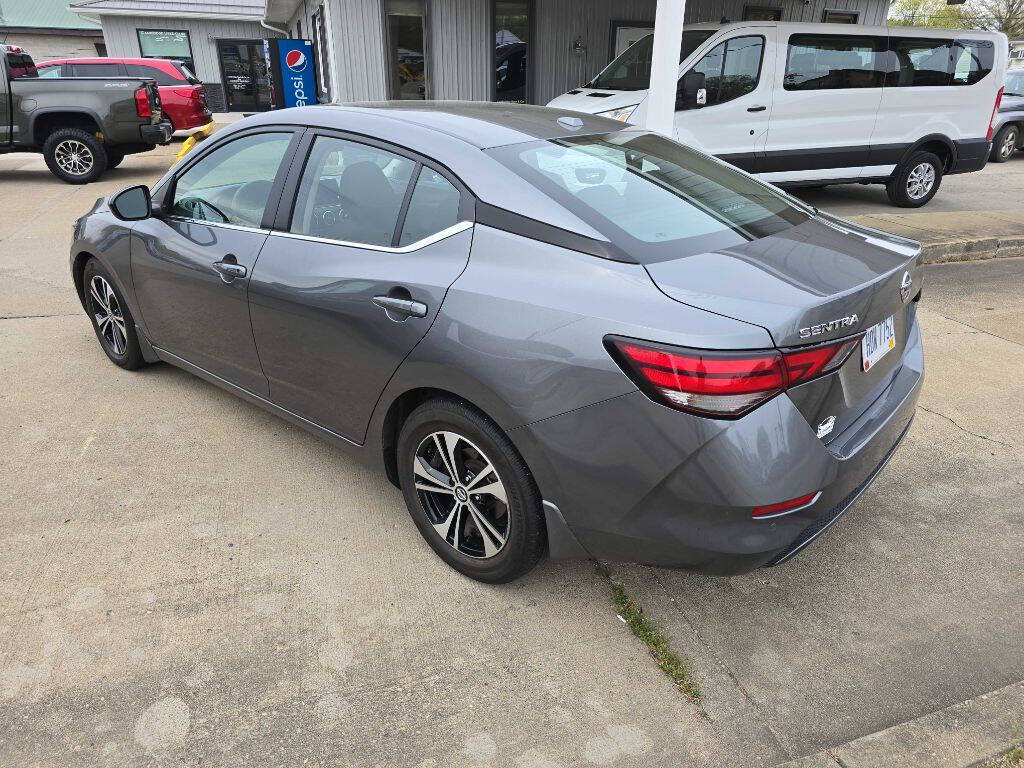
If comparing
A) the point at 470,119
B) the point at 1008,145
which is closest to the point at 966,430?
the point at 470,119

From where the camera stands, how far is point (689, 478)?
1.98 meters

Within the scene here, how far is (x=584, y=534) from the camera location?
2240 millimetres

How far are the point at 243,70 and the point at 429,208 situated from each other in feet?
84.2

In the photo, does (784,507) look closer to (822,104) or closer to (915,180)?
(822,104)

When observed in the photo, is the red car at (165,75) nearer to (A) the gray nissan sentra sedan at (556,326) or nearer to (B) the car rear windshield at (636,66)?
(B) the car rear windshield at (636,66)

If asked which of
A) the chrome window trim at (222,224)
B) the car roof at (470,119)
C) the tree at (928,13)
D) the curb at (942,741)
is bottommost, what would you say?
the curb at (942,741)

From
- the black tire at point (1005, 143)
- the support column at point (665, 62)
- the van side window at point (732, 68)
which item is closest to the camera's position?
the support column at point (665, 62)

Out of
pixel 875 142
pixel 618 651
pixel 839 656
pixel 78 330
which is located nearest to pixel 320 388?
pixel 618 651

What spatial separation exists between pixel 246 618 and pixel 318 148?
1.82m

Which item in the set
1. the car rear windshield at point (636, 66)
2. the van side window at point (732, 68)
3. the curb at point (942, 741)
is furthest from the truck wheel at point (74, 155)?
the curb at point (942, 741)

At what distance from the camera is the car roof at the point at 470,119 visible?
106 inches

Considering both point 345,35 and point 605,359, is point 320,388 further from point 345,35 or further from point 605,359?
point 345,35

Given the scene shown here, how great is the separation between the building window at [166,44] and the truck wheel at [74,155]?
51.9 feet

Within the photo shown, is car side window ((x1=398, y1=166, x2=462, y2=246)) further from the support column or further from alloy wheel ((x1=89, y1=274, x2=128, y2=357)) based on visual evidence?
the support column
